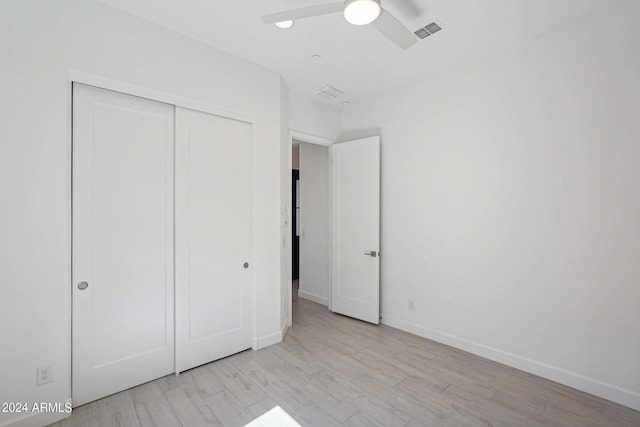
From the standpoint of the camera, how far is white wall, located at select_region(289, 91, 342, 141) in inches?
143

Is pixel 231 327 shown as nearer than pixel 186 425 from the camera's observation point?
No

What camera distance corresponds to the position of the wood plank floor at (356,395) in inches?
77.4

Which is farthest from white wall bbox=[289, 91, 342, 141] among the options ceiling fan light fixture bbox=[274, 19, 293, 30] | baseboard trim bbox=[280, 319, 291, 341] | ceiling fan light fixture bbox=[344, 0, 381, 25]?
baseboard trim bbox=[280, 319, 291, 341]

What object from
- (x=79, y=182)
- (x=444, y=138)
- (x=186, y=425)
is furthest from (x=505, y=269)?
(x=79, y=182)

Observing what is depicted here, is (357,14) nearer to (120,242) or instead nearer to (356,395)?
(120,242)

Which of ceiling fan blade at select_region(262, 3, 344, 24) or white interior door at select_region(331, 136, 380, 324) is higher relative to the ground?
ceiling fan blade at select_region(262, 3, 344, 24)

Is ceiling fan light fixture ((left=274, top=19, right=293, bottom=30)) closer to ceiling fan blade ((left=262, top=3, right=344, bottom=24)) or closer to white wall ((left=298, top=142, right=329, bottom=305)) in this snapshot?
ceiling fan blade ((left=262, top=3, right=344, bottom=24))

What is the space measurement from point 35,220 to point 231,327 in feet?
5.84

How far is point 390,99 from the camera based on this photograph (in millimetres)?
3672

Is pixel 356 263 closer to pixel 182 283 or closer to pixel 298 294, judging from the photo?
pixel 298 294

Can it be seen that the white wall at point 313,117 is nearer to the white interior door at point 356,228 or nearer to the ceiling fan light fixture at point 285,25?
the white interior door at point 356,228

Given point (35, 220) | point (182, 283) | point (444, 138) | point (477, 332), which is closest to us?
point (35, 220)

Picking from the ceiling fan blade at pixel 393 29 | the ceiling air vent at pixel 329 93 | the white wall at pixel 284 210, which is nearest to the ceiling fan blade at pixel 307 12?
the ceiling fan blade at pixel 393 29

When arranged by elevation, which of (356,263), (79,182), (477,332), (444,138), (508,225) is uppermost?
(444,138)
